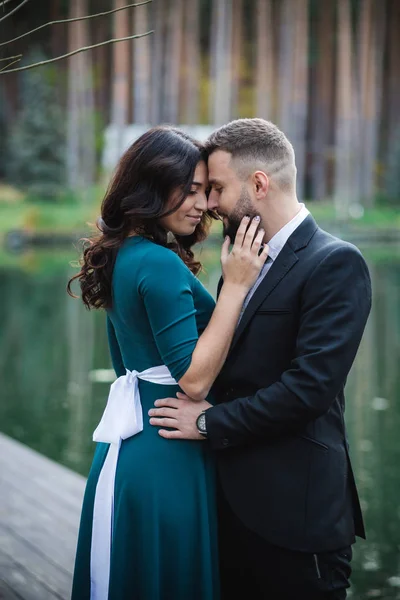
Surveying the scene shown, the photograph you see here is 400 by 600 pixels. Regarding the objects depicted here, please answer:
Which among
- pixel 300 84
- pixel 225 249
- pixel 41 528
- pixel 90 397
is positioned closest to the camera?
pixel 225 249

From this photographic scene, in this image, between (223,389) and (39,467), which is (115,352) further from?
(39,467)

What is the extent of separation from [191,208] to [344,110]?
33783 millimetres

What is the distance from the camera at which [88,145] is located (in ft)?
108

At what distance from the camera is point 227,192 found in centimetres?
218

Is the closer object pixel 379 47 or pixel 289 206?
pixel 289 206

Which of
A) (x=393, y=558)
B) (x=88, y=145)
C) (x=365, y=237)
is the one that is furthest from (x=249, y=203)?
(x=88, y=145)

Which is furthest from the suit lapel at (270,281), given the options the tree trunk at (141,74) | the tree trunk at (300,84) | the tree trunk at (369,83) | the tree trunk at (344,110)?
the tree trunk at (369,83)

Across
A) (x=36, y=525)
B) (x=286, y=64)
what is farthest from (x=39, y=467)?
(x=286, y=64)

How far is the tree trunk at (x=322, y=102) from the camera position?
3434 centimetres

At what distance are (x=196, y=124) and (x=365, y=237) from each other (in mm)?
8063

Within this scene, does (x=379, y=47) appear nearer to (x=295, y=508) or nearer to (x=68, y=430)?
(x=68, y=430)

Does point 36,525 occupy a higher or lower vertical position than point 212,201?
lower

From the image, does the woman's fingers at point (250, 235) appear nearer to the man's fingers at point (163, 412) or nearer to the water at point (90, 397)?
the man's fingers at point (163, 412)

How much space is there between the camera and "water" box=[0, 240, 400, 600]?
4660mm
